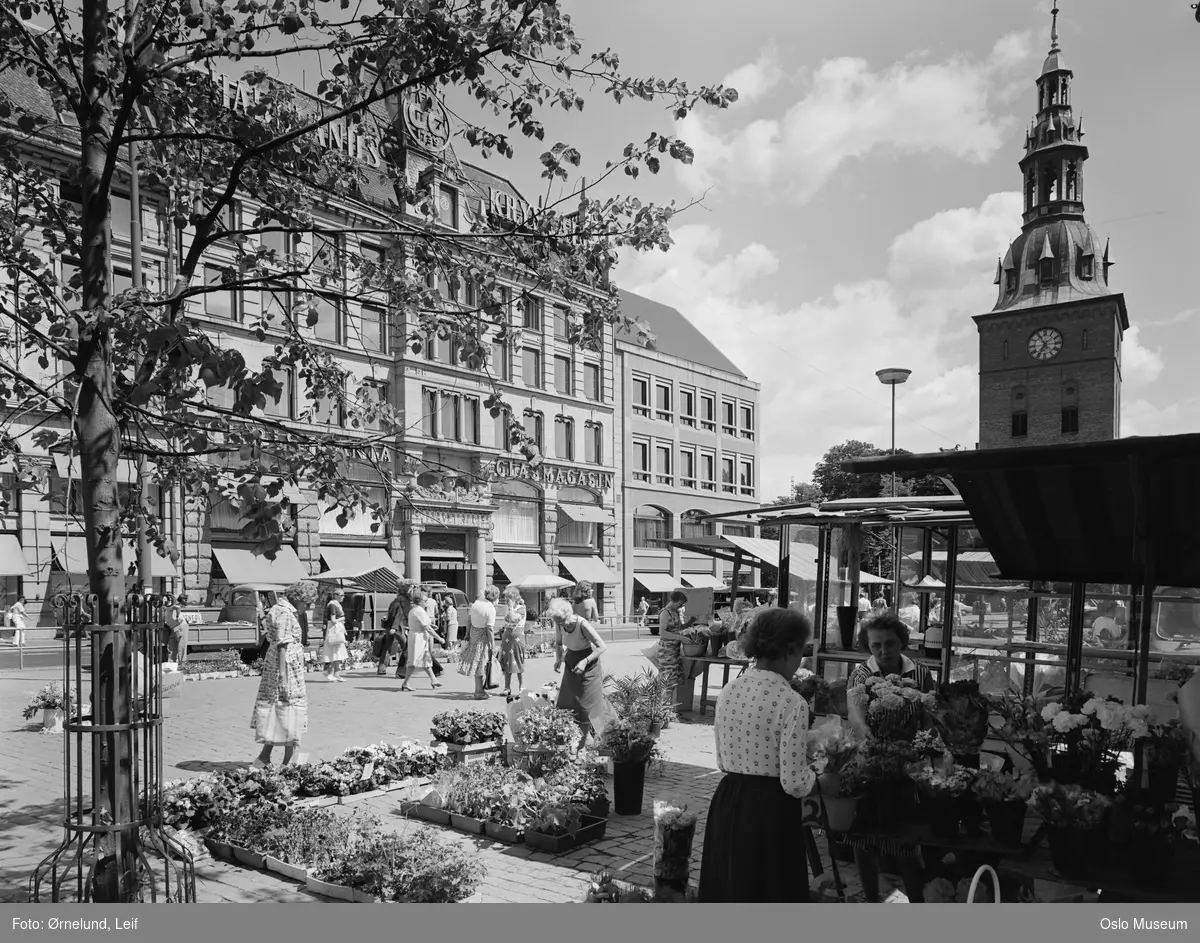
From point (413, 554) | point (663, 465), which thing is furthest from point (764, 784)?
point (663, 465)

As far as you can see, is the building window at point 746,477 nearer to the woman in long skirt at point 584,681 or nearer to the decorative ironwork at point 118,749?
the woman in long skirt at point 584,681

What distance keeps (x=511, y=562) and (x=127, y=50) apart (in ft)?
126

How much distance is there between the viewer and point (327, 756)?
10.9 meters

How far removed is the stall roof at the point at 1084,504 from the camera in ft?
15.8

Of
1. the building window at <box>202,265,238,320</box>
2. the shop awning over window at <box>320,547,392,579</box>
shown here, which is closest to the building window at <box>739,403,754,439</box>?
the shop awning over window at <box>320,547,392,579</box>

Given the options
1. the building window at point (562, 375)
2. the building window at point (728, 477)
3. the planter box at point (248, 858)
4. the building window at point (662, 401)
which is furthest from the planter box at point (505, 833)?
the building window at point (728, 477)

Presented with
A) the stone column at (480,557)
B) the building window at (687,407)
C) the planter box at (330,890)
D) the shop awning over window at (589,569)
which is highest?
the building window at (687,407)

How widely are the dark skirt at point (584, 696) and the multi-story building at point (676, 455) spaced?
1467 inches

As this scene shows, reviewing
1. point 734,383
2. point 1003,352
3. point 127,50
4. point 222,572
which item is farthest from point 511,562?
point 1003,352

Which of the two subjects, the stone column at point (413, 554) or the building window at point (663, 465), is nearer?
the stone column at point (413, 554)

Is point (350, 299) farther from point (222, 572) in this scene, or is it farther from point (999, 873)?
point (222, 572)

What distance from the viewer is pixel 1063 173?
75.1 meters
